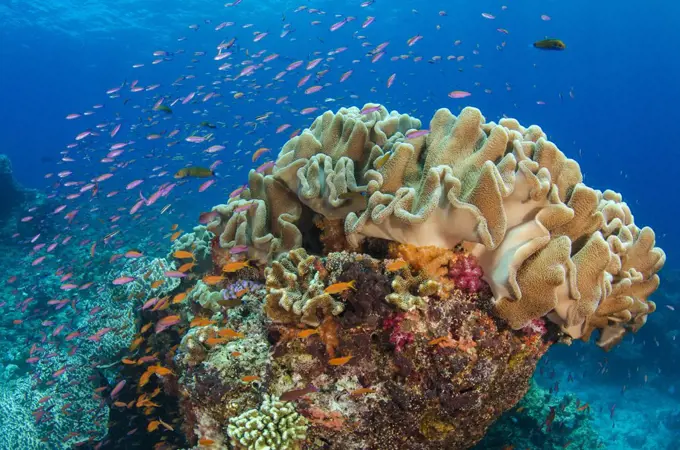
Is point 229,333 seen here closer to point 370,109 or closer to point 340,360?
point 340,360

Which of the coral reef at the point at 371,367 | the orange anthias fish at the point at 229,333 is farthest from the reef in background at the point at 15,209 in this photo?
the coral reef at the point at 371,367

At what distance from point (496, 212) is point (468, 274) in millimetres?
604

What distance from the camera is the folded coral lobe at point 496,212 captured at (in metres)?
3.31

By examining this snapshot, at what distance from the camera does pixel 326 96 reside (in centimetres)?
8875

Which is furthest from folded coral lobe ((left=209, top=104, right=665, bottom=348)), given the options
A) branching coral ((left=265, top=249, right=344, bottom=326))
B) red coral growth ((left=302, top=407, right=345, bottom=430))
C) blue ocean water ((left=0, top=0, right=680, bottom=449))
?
blue ocean water ((left=0, top=0, right=680, bottom=449))

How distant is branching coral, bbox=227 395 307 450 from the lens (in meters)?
3.60

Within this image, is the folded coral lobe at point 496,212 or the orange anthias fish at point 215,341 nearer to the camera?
the folded coral lobe at point 496,212

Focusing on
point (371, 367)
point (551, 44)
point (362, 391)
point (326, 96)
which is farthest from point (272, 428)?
point (326, 96)

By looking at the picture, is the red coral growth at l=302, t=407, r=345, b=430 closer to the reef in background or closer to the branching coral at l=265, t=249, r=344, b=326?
the branching coral at l=265, t=249, r=344, b=326

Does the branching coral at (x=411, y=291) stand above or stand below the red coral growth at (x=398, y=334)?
above

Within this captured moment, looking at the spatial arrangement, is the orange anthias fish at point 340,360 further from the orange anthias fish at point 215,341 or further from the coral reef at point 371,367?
the orange anthias fish at point 215,341

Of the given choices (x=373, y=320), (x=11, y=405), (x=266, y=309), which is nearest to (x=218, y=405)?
(x=266, y=309)

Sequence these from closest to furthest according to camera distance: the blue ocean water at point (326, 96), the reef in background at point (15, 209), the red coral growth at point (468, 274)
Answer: the red coral growth at point (468, 274) < the blue ocean water at point (326, 96) < the reef in background at point (15, 209)

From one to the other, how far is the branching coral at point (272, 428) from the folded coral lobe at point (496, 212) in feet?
5.35
